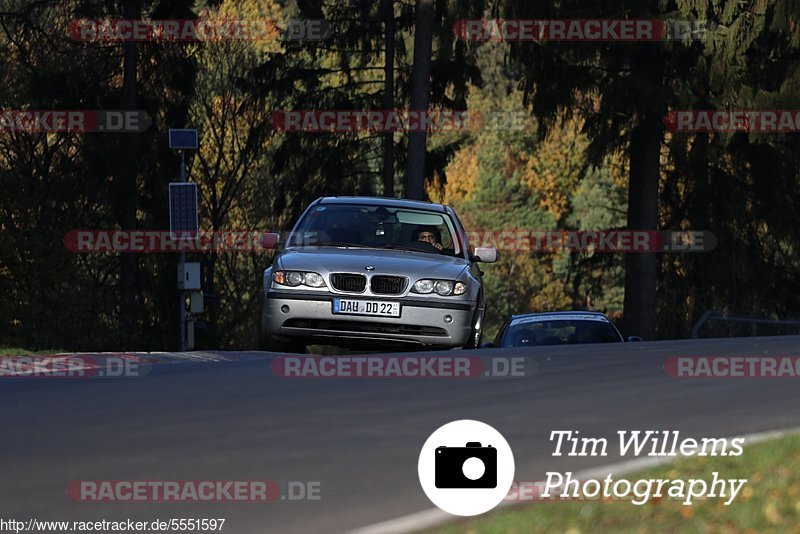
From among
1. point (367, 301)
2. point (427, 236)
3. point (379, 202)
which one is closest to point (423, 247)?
point (427, 236)

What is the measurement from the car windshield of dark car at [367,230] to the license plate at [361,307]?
4.10 ft

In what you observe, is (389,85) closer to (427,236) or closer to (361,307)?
(427,236)

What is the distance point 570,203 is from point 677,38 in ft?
198

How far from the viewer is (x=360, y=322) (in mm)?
15398

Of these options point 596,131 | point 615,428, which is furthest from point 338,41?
point 615,428

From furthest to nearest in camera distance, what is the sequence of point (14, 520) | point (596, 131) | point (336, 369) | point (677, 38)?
point (596, 131)
point (677, 38)
point (336, 369)
point (14, 520)

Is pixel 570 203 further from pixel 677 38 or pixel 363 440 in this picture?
pixel 363 440

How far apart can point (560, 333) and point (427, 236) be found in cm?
280

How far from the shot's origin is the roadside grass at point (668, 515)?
6.82 metres

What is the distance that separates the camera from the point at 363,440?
9.16 m

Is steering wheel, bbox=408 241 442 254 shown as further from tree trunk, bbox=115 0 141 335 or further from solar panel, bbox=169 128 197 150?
tree trunk, bbox=115 0 141 335

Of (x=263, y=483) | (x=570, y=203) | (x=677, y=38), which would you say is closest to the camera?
(x=263, y=483)

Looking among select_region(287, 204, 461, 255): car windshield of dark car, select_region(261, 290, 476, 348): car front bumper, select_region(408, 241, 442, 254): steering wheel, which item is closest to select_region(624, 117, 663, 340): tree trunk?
select_region(287, 204, 461, 255): car windshield of dark car

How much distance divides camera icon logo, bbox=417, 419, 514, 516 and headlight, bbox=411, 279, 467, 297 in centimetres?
654
